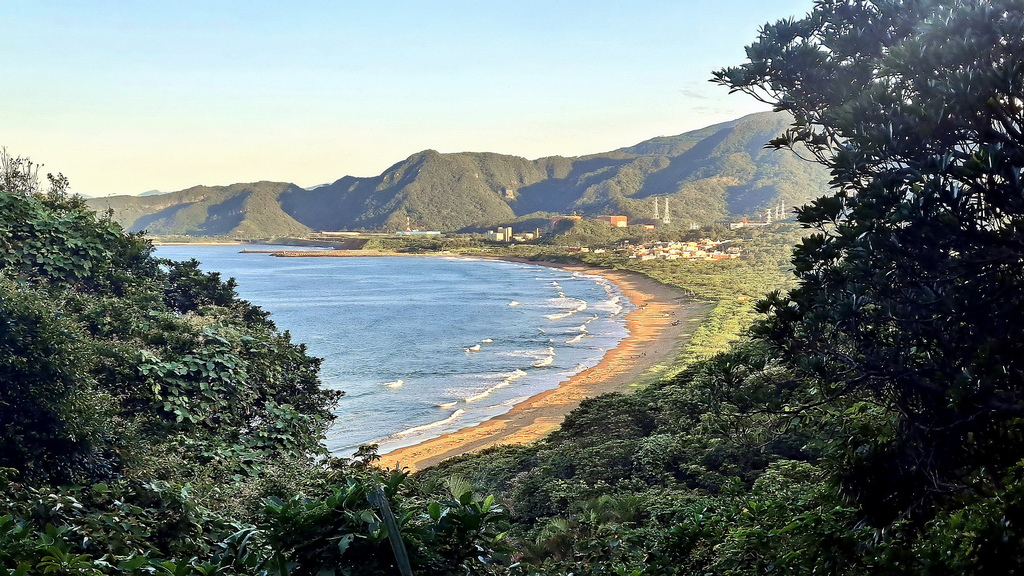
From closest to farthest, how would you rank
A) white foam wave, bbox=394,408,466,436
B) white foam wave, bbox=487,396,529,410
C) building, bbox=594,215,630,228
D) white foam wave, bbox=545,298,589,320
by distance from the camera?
white foam wave, bbox=394,408,466,436 → white foam wave, bbox=487,396,529,410 → white foam wave, bbox=545,298,589,320 → building, bbox=594,215,630,228

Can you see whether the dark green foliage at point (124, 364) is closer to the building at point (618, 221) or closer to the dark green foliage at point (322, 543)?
the dark green foliage at point (322, 543)

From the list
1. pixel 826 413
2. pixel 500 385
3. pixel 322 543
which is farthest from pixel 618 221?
pixel 322 543

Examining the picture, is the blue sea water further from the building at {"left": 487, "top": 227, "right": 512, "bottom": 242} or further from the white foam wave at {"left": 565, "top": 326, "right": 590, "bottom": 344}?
the building at {"left": 487, "top": 227, "right": 512, "bottom": 242}

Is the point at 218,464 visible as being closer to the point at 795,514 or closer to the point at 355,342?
the point at 795,514

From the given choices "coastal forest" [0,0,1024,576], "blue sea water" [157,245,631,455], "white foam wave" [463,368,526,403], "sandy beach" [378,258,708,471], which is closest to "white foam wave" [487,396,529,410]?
"blue sea water" [157,245,631,455]

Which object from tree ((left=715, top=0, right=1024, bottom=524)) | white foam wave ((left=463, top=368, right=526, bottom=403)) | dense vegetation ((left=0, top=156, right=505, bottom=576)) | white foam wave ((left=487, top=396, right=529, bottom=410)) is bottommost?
white foam wave ((left=463, top=368, right=526, bottom=403))

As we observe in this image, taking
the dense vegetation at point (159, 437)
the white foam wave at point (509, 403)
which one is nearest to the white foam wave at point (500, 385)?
the white foam wave at point (509, 403)

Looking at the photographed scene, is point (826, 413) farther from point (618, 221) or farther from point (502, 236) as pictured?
point (502, 236)
